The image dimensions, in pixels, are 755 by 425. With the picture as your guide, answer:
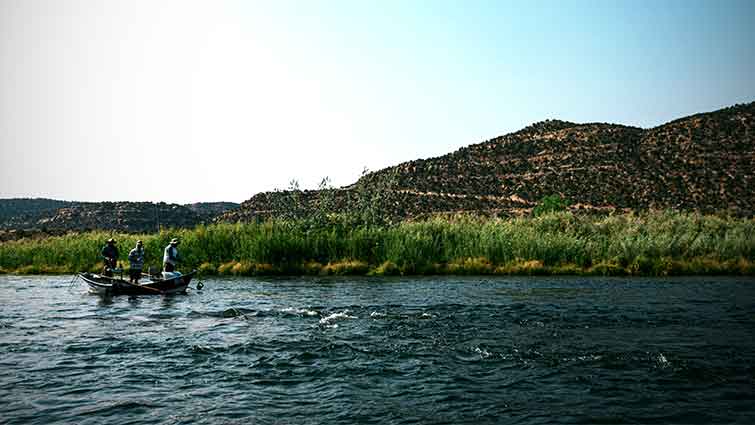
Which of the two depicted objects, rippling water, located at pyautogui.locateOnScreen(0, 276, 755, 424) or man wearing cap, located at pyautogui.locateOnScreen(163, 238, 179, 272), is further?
man wearing cap, located at pyautogui.locateOnScreen(163, 238, 179, 272)

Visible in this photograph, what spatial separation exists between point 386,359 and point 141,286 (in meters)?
14.2

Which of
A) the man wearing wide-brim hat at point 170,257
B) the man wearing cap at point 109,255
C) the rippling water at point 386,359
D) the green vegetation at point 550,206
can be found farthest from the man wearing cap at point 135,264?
the green vegetation at point 550,206

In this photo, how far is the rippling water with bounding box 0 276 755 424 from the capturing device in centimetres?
986

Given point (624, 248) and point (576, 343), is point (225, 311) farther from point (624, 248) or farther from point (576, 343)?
point (624, 248)

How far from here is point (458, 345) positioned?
559 inches

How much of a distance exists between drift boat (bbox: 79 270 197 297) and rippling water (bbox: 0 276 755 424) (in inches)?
58.5

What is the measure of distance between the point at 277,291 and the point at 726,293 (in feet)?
52.0

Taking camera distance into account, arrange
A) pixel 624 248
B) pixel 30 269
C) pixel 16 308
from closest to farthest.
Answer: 1. pixel 16 308
2. pixel 624 248
3. pixel 30 269

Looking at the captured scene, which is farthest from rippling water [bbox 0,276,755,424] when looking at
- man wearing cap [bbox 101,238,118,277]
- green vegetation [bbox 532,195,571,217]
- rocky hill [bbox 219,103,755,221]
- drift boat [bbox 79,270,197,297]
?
green vegetation [bbox 532,195,571,217]

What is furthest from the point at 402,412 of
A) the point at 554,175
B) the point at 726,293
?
the point at 554,175

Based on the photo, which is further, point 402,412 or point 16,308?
point 16,308

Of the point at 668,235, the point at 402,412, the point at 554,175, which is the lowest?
the point at 402,412

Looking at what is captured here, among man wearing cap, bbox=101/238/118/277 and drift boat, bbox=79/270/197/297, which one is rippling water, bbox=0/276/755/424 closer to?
drift boat, bbox=79/270/197/297

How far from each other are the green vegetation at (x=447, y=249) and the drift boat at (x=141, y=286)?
209 inches
